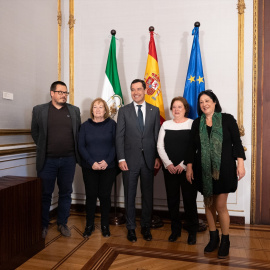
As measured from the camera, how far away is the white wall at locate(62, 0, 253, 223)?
3.19m

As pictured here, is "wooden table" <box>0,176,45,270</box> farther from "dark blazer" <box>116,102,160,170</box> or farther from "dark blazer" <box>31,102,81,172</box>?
"dark blazer" <box>116,102,160,170</box>

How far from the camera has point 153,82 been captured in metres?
3.14

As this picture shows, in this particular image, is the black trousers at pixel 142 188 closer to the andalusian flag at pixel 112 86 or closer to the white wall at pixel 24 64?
the andalusian flag at pixel 112 86

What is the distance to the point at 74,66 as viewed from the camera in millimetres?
3645

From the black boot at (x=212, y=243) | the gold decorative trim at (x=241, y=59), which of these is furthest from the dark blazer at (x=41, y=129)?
the gold decorative trim at (x=241, y=59)

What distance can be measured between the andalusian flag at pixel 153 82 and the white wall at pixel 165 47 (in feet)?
0.80

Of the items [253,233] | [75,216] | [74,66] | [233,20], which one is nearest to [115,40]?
[74,66]

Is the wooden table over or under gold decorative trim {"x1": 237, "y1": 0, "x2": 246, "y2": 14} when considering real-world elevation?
under

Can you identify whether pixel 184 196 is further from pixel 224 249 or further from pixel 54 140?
pixel 54 140

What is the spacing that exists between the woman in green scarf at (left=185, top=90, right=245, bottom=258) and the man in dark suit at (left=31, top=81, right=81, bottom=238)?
45.7 inches

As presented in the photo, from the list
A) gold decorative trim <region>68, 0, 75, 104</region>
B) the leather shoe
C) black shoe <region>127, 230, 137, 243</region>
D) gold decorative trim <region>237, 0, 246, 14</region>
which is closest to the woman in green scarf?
black shoe <region>127, 230, 137, 243</region>

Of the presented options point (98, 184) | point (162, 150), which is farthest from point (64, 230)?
point (162, 150)

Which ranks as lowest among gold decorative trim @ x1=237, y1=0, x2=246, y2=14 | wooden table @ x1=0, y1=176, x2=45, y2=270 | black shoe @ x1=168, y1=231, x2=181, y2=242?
black shoe @ x1=168, y1=231, x2=181, y2=242

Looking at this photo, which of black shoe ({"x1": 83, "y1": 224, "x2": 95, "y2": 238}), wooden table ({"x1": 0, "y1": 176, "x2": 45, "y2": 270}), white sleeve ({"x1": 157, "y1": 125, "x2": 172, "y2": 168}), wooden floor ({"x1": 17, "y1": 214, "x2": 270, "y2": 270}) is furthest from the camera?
black shoe ({"x1": 83, "y1": 224, "x2": 95, "y2": 238})
